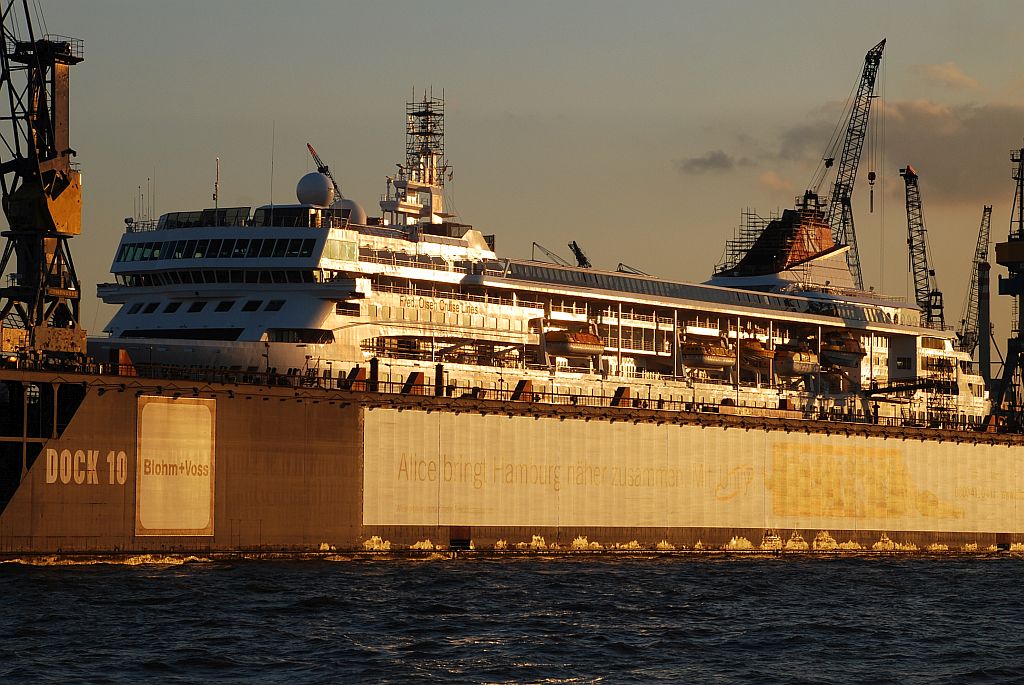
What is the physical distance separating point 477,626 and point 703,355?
43899 millimetres

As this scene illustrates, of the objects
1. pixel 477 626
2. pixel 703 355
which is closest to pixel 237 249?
pixel 703 355

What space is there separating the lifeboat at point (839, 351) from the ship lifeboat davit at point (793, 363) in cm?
278

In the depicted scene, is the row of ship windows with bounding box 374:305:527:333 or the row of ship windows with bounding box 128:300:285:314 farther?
the row of ship windows with bounding box 374:305:527:333

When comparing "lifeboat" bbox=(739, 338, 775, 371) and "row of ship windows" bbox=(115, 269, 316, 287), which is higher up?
"row of ship windows" bbox=(115, 269, 316, 287)

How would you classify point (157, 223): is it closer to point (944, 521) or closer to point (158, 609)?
point (158, 609)

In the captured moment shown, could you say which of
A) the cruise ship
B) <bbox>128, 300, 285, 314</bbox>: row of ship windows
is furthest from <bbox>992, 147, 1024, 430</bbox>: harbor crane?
<bbox>128, 300, 285, 314</bbox>: row of ship windows

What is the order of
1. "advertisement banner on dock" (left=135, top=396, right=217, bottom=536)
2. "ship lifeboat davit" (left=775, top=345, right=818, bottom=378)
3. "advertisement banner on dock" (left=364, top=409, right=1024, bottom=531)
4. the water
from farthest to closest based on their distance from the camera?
"ship lifeboat davit" (left=775, top=345, right=818, bottom=378) → "advertisement banner on dock" (left=364, top=409, right=1024, bottom=531) → "advertisement banner on dock" (left=135, top=396, right=217, bottom=536) → the water

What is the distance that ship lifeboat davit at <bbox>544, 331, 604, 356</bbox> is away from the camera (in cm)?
8588

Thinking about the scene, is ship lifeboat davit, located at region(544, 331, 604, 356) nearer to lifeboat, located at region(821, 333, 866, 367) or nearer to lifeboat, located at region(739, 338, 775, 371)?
lifeboat, located at region(739, 338, 775, 371)

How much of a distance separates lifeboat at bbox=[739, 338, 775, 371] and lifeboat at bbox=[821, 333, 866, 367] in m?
6.63

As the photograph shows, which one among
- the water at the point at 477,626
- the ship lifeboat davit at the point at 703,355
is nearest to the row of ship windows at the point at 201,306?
the water at the point at 477,626

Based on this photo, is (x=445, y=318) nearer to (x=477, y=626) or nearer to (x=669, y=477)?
(x=669, y=477)

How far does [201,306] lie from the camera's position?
78.4 metres

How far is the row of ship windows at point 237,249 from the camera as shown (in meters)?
77.5
